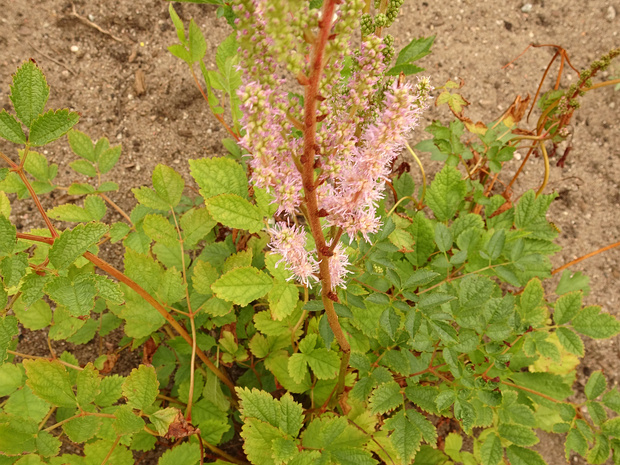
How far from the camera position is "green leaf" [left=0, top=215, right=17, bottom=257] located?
0.91 m

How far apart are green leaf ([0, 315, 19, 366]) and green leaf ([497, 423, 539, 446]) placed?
4.87 ft

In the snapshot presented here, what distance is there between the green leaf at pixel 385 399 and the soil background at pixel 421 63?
62.5 inches

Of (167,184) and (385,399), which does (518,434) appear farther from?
(167,184)

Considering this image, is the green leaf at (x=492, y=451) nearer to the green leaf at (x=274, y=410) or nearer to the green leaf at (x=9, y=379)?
the green leaf at (x=274, y=410)

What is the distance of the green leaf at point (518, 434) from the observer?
4.58 ft

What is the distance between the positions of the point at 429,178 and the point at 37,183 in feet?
6.86

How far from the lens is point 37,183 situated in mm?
1781

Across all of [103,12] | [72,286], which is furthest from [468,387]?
[103,12]

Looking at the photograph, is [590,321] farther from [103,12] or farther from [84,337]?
[103,12]

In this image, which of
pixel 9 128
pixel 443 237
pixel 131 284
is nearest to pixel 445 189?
pixel 443 237

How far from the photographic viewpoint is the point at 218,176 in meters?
1.34

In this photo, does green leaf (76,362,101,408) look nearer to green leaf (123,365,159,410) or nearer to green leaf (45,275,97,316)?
green leaf (123,365,159,410)

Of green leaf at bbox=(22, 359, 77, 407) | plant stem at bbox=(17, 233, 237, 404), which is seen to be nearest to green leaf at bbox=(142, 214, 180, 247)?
plant stem at bbox=(17, 233, 237, 404)

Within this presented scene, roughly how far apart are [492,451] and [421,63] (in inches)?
89.2
